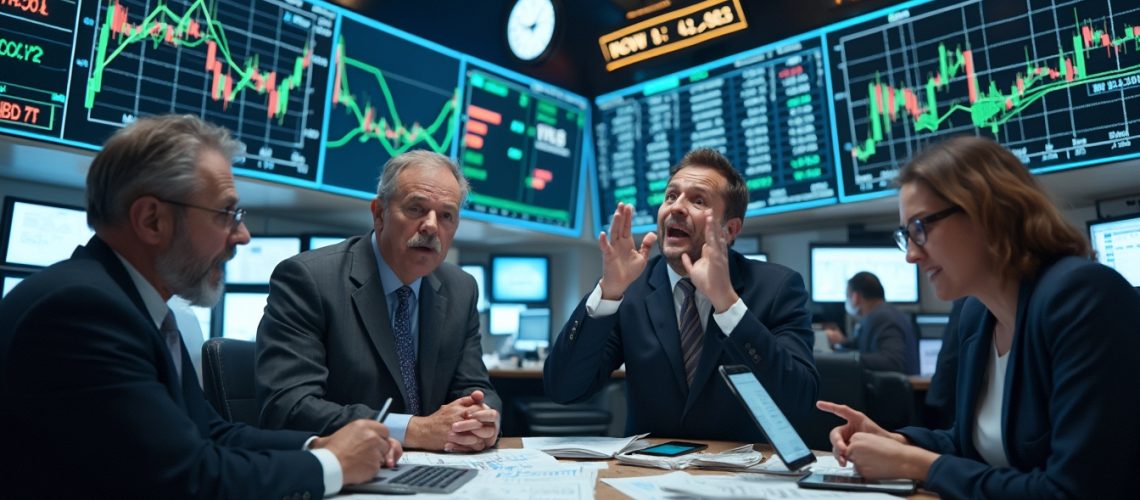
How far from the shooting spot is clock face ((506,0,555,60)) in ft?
15.9

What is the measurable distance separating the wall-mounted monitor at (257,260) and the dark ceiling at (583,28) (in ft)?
4.40

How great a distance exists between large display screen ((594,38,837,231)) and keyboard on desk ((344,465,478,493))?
322 centimetres

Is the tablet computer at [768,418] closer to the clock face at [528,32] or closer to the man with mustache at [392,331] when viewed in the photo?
the man with mustache at [392,331]

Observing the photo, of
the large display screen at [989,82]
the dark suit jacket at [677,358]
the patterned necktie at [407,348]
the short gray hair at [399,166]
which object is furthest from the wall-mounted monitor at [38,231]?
the large display screen at [989,82]

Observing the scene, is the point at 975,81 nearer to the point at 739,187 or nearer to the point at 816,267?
the point at 816,267

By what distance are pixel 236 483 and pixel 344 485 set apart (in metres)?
0.18

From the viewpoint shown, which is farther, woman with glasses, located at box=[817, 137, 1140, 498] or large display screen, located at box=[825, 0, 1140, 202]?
large display screen, located at box=[825, 0, 1140, 202]

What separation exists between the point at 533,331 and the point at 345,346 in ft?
11.3

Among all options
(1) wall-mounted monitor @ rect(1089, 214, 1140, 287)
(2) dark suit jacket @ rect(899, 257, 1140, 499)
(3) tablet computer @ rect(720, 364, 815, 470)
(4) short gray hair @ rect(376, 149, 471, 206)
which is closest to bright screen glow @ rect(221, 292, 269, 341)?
(4) short gray hair @ rect(376, 149, 471, 206)

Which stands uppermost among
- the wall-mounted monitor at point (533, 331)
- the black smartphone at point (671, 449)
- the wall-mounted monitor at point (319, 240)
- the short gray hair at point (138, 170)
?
the wall-mounted monitor at point (319, 240)

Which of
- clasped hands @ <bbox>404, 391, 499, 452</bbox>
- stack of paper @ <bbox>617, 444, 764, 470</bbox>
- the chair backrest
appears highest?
the chair backrest

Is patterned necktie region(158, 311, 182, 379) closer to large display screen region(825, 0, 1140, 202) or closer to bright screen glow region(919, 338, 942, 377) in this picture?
large display screen region(825, 0, 1140, 202)

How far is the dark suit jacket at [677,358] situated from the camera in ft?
6.21

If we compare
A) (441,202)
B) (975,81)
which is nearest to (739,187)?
(441,202)
